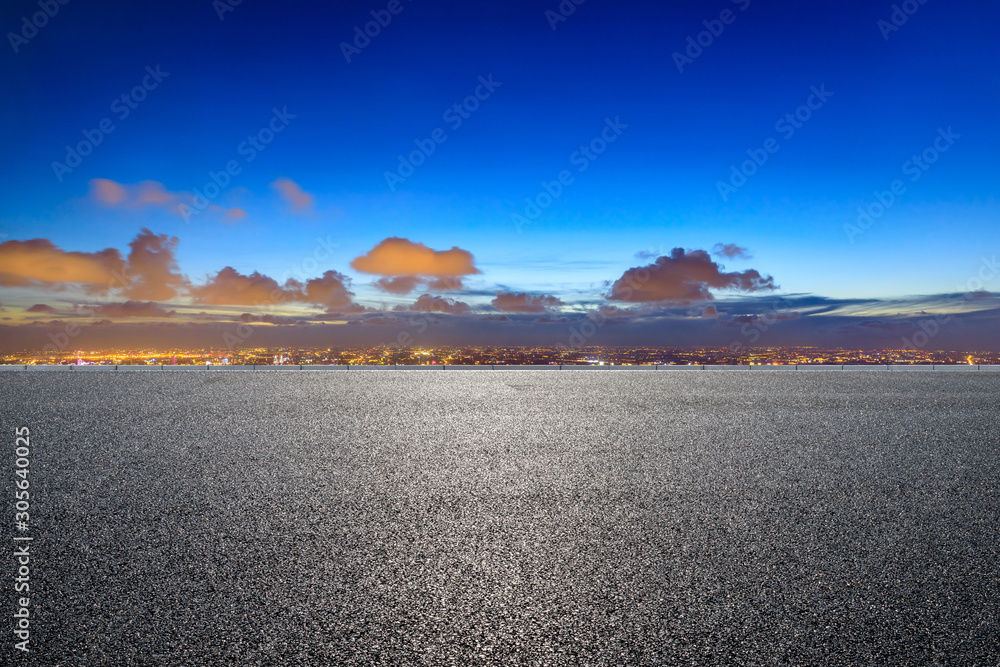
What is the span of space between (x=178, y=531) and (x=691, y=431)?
9.08m

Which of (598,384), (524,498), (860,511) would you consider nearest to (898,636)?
(860,511)

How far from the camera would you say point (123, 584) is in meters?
4.52

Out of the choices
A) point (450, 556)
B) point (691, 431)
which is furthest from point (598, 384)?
point (450, 556)

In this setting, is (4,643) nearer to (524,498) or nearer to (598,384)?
(524,498)

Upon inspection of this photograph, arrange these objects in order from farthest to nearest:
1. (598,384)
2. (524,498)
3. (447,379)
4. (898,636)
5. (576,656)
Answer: (447,379), (598,384), (524,498), (898,636), (576,656)

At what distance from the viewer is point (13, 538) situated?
5586mm

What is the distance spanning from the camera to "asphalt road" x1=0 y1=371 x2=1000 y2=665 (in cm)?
376

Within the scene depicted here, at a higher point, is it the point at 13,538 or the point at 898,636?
the point at 13,538

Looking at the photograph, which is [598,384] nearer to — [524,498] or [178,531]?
[524,498]

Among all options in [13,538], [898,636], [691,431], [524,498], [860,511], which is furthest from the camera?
[691,431]

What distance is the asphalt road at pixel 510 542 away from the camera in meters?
3.76

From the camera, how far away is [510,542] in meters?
5.41

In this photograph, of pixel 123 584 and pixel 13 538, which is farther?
pixel 13 538

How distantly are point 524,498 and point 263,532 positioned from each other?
298 centimetres
